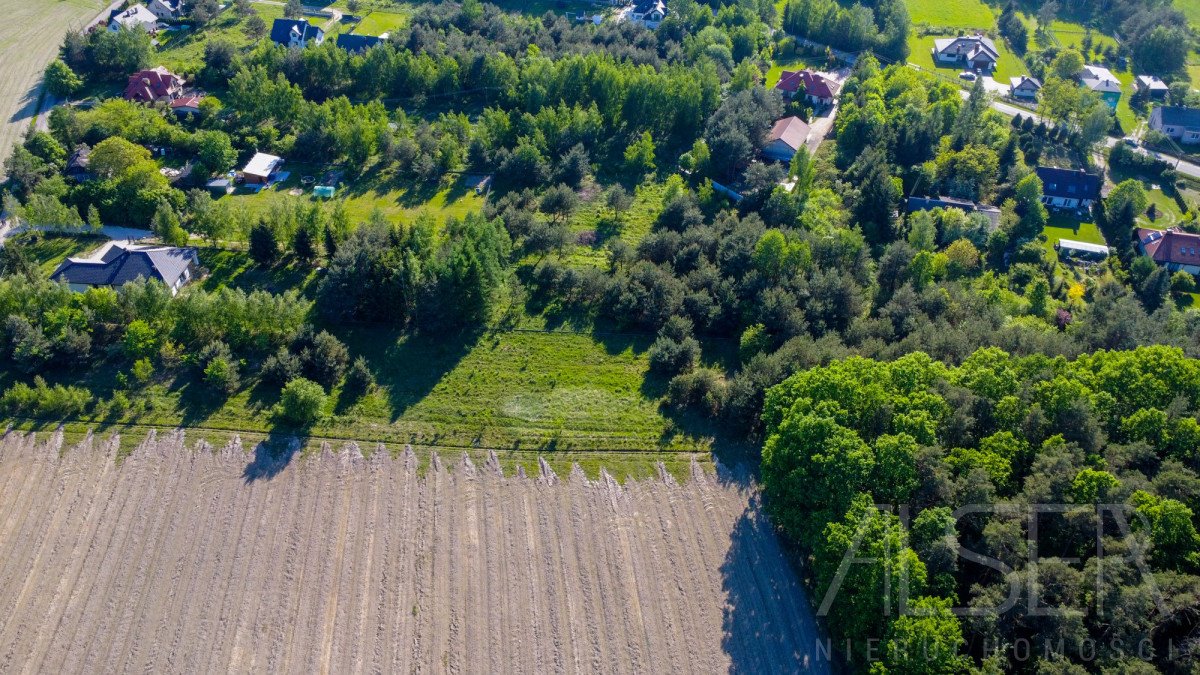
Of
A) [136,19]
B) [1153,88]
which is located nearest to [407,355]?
[136,19]

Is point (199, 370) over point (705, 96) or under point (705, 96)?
under

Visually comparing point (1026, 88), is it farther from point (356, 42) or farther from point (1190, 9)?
point (356, 42)

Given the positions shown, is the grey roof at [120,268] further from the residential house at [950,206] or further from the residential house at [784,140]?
the residential house at [950,206]

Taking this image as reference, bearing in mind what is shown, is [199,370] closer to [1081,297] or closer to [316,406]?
[316,406]

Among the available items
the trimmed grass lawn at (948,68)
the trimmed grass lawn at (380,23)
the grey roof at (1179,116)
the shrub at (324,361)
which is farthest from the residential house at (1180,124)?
the trimmed grass lawn at (380,23)

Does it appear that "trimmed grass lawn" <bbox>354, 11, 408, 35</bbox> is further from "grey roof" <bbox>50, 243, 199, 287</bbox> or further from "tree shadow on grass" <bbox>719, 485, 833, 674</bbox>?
"tree shadow on grass" <bbox>719, 485, 833, 674</bbox>

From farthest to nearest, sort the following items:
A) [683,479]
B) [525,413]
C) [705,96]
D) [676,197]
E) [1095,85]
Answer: [1095,85]
[705,96]
[676,197]
[525,413]
[683,479]

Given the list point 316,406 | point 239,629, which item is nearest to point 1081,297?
point 316,406
